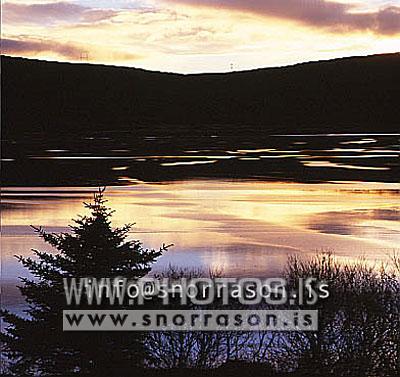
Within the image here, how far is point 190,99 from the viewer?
124062mm

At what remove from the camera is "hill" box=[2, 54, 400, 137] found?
376 ft

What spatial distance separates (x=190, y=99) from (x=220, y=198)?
6194 cm

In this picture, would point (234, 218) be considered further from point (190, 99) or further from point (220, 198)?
point (190, 99)

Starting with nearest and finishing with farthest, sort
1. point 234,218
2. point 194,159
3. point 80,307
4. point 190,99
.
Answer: point 80,307 < point 234,218 < point 194,159 < point 190,99

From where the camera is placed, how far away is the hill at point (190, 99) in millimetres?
114500

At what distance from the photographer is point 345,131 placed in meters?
129

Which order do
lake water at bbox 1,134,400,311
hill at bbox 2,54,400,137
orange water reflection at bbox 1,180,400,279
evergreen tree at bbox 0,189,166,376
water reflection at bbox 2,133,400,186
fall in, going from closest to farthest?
evergreen tree at bbox 0,189,166,376 < orange water reflection at bbox 1,180,400,279 < lake water at bbox 1,134,400,311 < water reflection at bbox 2,133,400,186 < hill at bbox 2,54,400,137

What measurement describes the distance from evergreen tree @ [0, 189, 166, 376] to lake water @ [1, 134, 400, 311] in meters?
11.9

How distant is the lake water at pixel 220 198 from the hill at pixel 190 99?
15.6 metres

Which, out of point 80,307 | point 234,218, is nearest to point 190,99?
point 234,218

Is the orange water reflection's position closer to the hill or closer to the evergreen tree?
the evergreen tree

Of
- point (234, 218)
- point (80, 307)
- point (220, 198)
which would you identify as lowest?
point (80, 307)

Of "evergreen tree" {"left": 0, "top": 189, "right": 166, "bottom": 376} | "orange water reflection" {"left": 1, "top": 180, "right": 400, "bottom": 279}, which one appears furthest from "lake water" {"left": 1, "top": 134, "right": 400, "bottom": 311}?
"evergreen tree" {"left": 0, "top": 189, "right": 166, "bottom": 376}

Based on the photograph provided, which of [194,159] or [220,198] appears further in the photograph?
[194,159]
